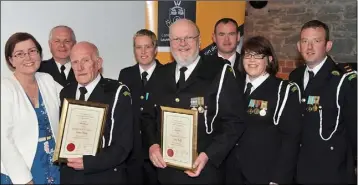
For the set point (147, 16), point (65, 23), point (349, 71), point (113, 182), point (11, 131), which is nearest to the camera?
point (11, 131)

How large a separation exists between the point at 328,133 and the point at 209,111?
918mm

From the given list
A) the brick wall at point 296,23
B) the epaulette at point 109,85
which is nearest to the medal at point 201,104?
the epaulette at point 109,85

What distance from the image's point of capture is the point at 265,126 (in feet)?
8.32

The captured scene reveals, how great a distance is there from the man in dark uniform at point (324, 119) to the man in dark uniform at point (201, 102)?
63cm

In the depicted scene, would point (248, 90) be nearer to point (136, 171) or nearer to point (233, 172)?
point (233, 172)

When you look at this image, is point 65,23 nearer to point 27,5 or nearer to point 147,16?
point 27,5

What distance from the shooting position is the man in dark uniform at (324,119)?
8.62 feet

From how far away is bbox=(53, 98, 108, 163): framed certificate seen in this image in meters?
2.32

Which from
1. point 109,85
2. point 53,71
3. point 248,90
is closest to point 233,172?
point 248,90

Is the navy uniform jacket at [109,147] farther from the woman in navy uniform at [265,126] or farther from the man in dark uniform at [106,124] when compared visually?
the woman in navy uniform at [265,126]

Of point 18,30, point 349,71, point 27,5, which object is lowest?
point 349,71

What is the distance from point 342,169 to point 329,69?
74 cm

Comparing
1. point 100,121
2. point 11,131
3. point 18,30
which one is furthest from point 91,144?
point 18,30

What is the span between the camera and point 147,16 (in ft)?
12.8
